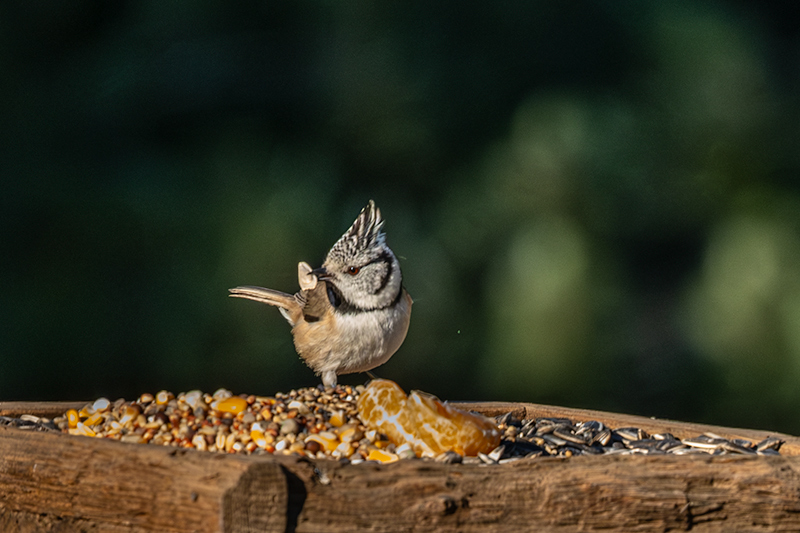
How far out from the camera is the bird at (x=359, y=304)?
2.14 metres

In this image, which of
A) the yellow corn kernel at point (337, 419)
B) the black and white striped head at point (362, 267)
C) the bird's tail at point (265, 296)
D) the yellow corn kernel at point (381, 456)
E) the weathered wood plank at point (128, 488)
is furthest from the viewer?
the bird's tail at point (265, 296)

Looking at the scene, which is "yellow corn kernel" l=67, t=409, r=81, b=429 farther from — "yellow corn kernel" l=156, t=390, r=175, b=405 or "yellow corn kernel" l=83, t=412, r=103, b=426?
"yellow corn kernel" l=156, t=390, r=175, b=405

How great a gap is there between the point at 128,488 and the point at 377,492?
1.42 feet

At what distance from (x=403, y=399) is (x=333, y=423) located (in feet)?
0.52

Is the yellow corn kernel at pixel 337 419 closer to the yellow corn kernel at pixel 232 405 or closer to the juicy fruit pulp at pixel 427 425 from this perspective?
the juicy fruit pulp at pixel 427 425

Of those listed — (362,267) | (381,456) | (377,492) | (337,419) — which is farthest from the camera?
(362,267)

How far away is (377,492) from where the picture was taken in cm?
131

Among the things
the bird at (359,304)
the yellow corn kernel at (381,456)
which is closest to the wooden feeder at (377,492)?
the yellow corn kernel at (381,456)

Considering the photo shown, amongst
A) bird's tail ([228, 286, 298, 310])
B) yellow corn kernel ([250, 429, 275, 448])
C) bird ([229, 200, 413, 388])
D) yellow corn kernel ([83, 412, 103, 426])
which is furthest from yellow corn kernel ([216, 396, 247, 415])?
bird's tail ([228, 286, 298, 310])

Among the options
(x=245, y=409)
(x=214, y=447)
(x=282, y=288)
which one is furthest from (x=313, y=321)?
(x=214, y=447)

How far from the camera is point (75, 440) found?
1.44 m

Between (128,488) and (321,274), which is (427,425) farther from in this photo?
(321,274)

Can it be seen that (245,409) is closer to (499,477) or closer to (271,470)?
(271,470)

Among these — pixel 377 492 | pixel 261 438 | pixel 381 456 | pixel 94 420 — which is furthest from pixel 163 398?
pixel 377 492
